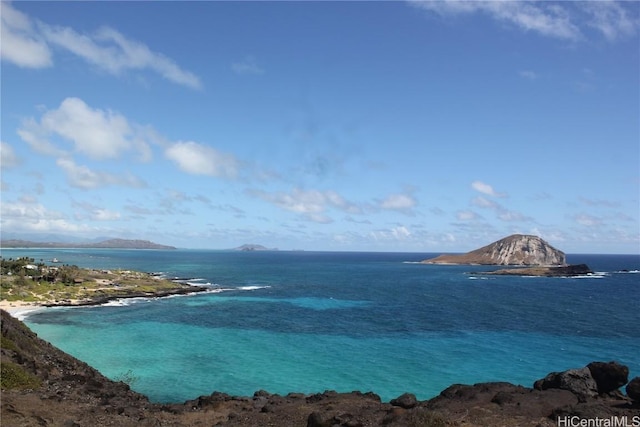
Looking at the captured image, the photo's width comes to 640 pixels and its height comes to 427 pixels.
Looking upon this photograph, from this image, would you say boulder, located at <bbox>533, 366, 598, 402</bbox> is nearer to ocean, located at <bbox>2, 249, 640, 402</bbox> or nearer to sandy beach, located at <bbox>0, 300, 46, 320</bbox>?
ocean, located at <bbox>2, 249, 640, 402</bbox>

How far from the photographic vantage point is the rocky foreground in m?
25.4

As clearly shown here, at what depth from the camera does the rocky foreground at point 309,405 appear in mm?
25359

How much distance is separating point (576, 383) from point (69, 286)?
11465cm

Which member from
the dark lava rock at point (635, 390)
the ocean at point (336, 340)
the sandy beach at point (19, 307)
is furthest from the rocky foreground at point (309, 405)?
the sandy beach at point (19, 307)

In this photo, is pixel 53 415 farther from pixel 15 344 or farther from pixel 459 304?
pixel 459 304

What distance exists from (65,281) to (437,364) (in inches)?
4091

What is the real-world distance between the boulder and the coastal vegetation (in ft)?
299

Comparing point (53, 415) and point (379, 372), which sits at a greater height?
point (53, 415)

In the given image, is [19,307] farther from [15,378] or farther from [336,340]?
[336,340]

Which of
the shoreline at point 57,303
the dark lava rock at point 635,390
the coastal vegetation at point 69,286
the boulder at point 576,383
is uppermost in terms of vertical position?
the dark lava rock at point 635,390

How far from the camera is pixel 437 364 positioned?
50.7 m

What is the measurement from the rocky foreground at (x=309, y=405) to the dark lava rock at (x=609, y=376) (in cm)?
6

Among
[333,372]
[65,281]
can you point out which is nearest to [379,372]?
[333,372]

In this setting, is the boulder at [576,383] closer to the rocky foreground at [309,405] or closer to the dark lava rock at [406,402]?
the rocky foreground at [309,405]
